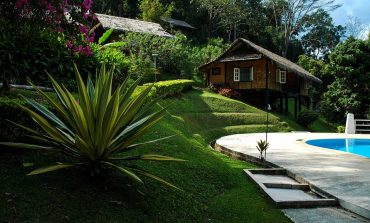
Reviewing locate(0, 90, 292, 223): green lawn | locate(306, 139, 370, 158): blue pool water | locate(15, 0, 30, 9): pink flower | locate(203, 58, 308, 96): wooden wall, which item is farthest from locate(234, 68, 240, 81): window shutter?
locate(15, 0, 30, 9): pink flower

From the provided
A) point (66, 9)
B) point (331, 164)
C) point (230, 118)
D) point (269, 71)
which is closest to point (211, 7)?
point (269, 71)

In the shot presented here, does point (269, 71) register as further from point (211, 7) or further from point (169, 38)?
point (211, 7)

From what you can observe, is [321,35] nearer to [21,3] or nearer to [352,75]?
[352,75]

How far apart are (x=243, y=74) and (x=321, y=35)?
1205 inches

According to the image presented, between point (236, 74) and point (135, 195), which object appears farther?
point (236, 74)

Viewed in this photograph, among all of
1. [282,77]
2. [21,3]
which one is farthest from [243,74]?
[21,3]

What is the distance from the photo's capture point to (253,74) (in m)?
28.8

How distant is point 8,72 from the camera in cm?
901

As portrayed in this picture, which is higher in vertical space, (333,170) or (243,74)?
(243,74)

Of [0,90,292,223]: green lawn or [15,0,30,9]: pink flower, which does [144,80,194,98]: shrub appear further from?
[15,0,30,9]: pink flower

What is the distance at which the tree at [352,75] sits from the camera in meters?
26.4

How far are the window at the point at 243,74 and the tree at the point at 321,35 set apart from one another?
88.2 ft

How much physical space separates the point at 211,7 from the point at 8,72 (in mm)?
39694

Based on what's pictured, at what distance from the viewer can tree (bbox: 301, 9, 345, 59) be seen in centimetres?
5303
